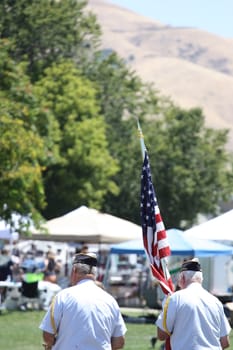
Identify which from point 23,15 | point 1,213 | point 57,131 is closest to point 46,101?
point 57,131

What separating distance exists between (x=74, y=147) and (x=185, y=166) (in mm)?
11726

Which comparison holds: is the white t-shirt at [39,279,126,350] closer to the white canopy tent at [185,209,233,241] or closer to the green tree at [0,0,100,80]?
the white canopy tent at [185,209,233,241]

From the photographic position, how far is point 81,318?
27.2 feet

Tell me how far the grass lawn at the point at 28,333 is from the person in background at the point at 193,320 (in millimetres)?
10039

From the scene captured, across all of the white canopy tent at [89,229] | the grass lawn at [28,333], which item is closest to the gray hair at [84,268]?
the grass lawn at [28,333]

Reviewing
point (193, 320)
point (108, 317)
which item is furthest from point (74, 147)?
point (108, 317)

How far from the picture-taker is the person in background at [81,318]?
829 cm

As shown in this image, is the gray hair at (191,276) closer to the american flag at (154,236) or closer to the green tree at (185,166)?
the american flag at (154,236)

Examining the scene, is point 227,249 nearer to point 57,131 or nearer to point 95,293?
point 95,293

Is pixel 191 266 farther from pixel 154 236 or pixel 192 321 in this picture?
pixel 154 236

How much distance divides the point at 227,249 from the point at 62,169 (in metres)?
26.1

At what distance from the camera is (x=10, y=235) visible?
34.2 meters

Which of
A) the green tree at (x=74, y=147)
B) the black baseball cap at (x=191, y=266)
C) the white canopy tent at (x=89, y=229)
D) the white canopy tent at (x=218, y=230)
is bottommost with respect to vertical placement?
the black baseball cap at (x=191, y=266)

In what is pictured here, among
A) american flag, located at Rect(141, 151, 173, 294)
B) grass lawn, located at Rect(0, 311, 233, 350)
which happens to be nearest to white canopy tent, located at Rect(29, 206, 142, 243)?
grass lawn, located at Rect(0, 311, 233, 350)
